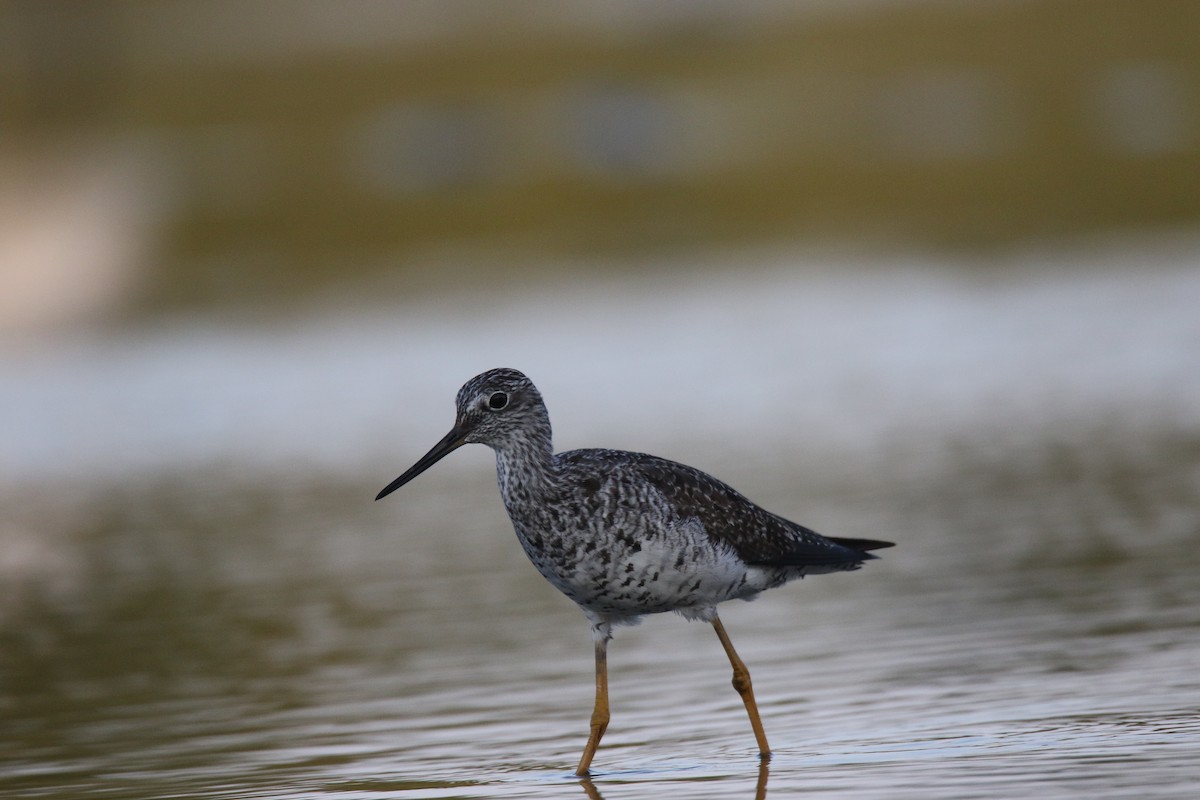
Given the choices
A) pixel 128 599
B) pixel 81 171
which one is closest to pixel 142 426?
pixel 128 599

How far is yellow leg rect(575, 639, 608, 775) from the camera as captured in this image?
6957 millimetres

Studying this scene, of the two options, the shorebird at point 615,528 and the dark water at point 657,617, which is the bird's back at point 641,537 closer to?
the shorebird at point 615,528

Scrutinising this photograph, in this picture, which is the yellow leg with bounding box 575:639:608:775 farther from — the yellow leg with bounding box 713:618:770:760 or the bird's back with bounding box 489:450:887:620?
the yellow leg with bounding box 713:618:770:760

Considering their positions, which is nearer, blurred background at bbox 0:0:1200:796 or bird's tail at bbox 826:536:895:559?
bird's tail at bbox 826:536:895:559

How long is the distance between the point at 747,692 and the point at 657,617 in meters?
2.52

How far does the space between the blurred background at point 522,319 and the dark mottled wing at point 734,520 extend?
685 millimetres

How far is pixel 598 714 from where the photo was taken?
713 centimetres

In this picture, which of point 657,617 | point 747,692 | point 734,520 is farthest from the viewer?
point 657,617

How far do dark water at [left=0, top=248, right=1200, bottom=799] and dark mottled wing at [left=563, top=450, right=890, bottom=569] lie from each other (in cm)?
59

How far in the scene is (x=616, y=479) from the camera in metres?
7.29

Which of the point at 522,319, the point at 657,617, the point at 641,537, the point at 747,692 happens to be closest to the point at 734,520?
the point at 641,537

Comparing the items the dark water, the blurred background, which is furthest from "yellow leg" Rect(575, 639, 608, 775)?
the blurred background

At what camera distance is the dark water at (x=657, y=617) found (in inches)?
275

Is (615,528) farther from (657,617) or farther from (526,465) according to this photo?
(657,617)
